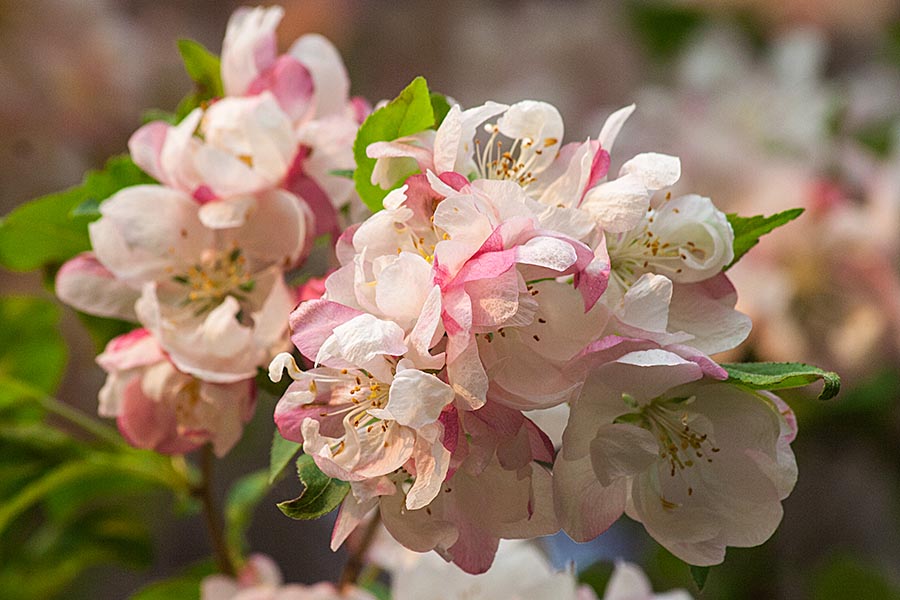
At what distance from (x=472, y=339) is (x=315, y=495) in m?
0.08

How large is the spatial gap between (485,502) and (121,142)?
1.18 m

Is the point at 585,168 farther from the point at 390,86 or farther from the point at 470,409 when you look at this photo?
the point at 390,86

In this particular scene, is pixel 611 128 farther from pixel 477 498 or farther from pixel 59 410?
pixel 59 410

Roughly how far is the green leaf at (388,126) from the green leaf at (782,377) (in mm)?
152

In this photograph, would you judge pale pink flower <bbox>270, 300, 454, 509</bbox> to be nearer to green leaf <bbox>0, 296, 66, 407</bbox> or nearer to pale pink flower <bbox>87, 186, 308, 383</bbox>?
pale pink flower <bbox>87, 186, 308, 383</bbox>

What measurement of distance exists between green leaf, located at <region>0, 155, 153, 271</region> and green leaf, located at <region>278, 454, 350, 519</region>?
0.22 m

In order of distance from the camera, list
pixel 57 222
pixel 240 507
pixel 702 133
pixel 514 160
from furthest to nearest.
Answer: pixel 702 133 → pixel 240 507 → pixel 57 222 → pixel 514 160

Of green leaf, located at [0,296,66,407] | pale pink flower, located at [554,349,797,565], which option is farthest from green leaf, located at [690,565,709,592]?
green leaf, located at [0,296,66,407]

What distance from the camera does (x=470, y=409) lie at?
36 centimetres

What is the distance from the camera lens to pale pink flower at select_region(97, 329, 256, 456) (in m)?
0.47

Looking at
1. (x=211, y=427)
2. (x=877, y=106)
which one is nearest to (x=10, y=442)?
(x=211, y=427)

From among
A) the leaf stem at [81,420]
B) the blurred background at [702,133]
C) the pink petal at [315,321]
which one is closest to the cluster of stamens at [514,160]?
the pink petal at [315,321]

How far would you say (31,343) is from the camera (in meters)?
0.70

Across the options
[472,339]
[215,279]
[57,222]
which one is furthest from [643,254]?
[57,222]
